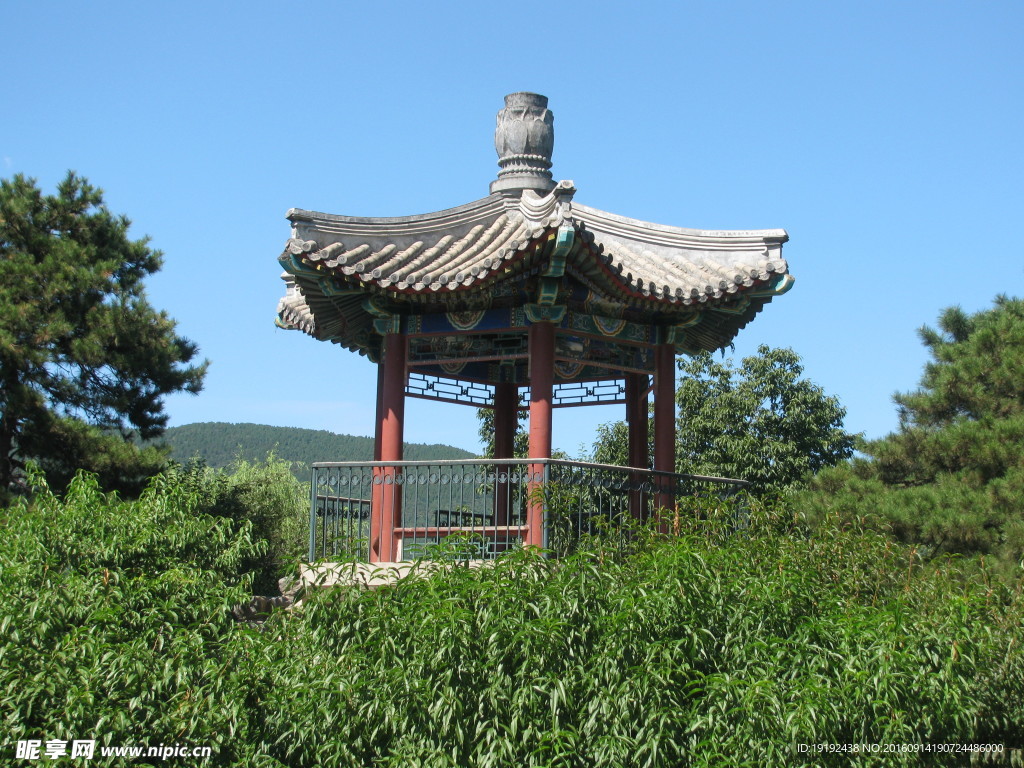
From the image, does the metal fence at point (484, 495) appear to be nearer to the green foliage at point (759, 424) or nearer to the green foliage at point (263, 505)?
the green foliage at point (263, 505)

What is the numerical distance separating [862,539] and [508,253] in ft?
9.92

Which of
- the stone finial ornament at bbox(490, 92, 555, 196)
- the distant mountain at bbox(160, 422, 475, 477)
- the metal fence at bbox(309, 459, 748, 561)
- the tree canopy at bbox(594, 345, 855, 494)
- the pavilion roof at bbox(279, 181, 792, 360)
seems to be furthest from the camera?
the distant mountain at bbox(160, 422, 475, 477)

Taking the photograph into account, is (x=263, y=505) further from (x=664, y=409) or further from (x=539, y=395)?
(x=539, y=395)

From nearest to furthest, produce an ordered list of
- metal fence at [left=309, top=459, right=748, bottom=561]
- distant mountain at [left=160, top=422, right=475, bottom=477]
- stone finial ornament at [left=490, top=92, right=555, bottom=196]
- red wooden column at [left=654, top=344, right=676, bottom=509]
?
metal fence at [left=309, top=459, right=748, bottom=561] < red wooden column at [left=654, top=344, right=676, bottom=509] < stone finial ornament at [left=490, top=92, right=555, bottom=196] < distant mountain at [left=160, top=422, right=475, bottom=477]

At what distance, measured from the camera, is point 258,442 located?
66.7 meters

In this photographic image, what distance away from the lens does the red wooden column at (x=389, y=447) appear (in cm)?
876

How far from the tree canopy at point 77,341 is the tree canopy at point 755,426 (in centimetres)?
837

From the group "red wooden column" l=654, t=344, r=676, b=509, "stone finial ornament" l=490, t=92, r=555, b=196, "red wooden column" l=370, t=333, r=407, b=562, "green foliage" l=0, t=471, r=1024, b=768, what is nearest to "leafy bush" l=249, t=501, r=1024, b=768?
"green foliage" l=0, t=471, r=1024, b=768

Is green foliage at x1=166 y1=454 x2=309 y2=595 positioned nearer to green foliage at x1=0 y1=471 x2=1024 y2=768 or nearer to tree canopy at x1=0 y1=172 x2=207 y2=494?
tree canopy at x1=0 y1=172 x2=207 y2=494

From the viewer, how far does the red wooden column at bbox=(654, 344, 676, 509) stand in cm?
955

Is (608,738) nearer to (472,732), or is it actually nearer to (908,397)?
(472,732)

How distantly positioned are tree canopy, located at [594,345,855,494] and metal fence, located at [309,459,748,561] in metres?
A: 11.9

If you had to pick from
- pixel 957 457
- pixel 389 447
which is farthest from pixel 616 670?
pixel 957 457

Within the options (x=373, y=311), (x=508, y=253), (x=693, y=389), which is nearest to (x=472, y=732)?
(x=508, y=253)
